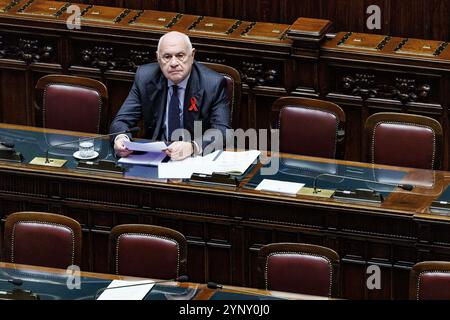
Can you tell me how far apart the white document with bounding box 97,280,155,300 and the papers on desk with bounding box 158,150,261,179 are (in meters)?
1.22

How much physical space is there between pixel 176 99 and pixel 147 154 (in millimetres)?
502

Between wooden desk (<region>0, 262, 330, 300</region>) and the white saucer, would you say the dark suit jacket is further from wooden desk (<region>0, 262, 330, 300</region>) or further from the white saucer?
wooden desk (<region>0, 262, 330, 300</region>)

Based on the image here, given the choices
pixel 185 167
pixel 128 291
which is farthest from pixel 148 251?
pixel 185 167

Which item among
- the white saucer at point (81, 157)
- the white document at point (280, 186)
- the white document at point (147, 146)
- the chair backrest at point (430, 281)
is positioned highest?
the white document at point (147, 146)

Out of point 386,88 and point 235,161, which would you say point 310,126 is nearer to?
point 235,161

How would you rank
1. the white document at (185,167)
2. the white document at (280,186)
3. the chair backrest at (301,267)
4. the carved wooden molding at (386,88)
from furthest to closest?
1. the carved wooden molding at (386,88)
2. the white document at (185,167)
3. the white document at (280,186)
4. the chair backrest at (301,267)

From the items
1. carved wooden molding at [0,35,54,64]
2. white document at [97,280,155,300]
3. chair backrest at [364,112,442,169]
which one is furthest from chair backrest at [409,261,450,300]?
carved wooden molding at [0,35,54,64]

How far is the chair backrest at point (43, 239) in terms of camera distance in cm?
880

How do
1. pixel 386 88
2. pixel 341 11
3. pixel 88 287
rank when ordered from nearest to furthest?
pixel 88 287 → pixel 386 88 → pixel 341 11

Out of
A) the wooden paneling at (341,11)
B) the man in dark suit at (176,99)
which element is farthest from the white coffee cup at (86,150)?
the wooden paneling at (341,11)

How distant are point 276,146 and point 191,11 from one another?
6.95 ft

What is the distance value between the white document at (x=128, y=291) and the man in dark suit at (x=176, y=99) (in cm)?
170

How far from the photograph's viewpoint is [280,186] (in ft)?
30.9

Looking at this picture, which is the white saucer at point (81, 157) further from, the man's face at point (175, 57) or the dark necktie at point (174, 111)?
the man's face at point (175, 57)
